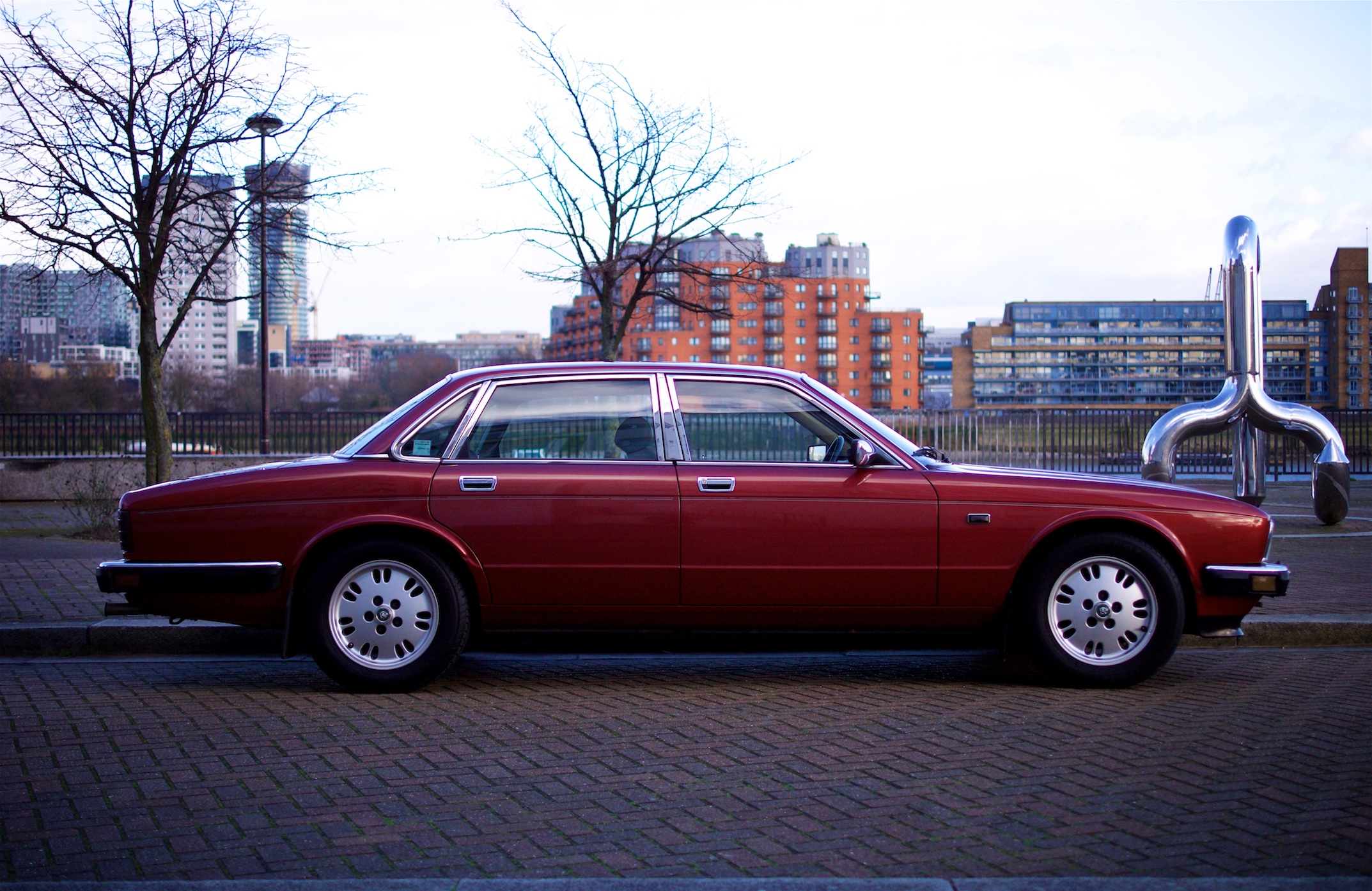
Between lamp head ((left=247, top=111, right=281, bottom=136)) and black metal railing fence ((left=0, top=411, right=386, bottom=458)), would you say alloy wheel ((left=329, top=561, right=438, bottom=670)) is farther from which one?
black metal railing fence ((left=0, top=411, right=386, bottom=458))

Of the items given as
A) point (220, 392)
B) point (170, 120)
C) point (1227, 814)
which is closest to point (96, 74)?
point (170, 120)

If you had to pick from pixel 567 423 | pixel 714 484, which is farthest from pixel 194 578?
Answer: pixel 714 484

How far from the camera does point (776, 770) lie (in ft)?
14.4

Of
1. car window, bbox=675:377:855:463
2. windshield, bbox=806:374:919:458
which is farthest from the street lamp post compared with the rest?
windshield, bbox=806:374:919:458

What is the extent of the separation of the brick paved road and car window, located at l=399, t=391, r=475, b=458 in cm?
121

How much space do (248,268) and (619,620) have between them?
45.3 feet

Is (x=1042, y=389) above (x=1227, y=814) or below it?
above

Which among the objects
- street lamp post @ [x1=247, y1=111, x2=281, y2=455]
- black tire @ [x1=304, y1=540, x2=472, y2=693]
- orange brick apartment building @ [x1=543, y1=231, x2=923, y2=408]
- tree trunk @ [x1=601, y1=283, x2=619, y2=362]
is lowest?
black tire @ [x1=304, y1=540, x2=472, y2=693]

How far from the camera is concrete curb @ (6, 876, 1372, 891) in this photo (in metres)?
3.23

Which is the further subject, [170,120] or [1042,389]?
[1042,389]

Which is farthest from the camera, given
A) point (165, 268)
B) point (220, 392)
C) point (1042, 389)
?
point (220, 392)

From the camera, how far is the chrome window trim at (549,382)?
5770mm

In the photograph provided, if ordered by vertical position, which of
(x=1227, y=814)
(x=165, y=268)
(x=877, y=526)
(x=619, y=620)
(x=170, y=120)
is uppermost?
(x=170, y=120)

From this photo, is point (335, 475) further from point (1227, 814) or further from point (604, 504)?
point (1227, 814)
